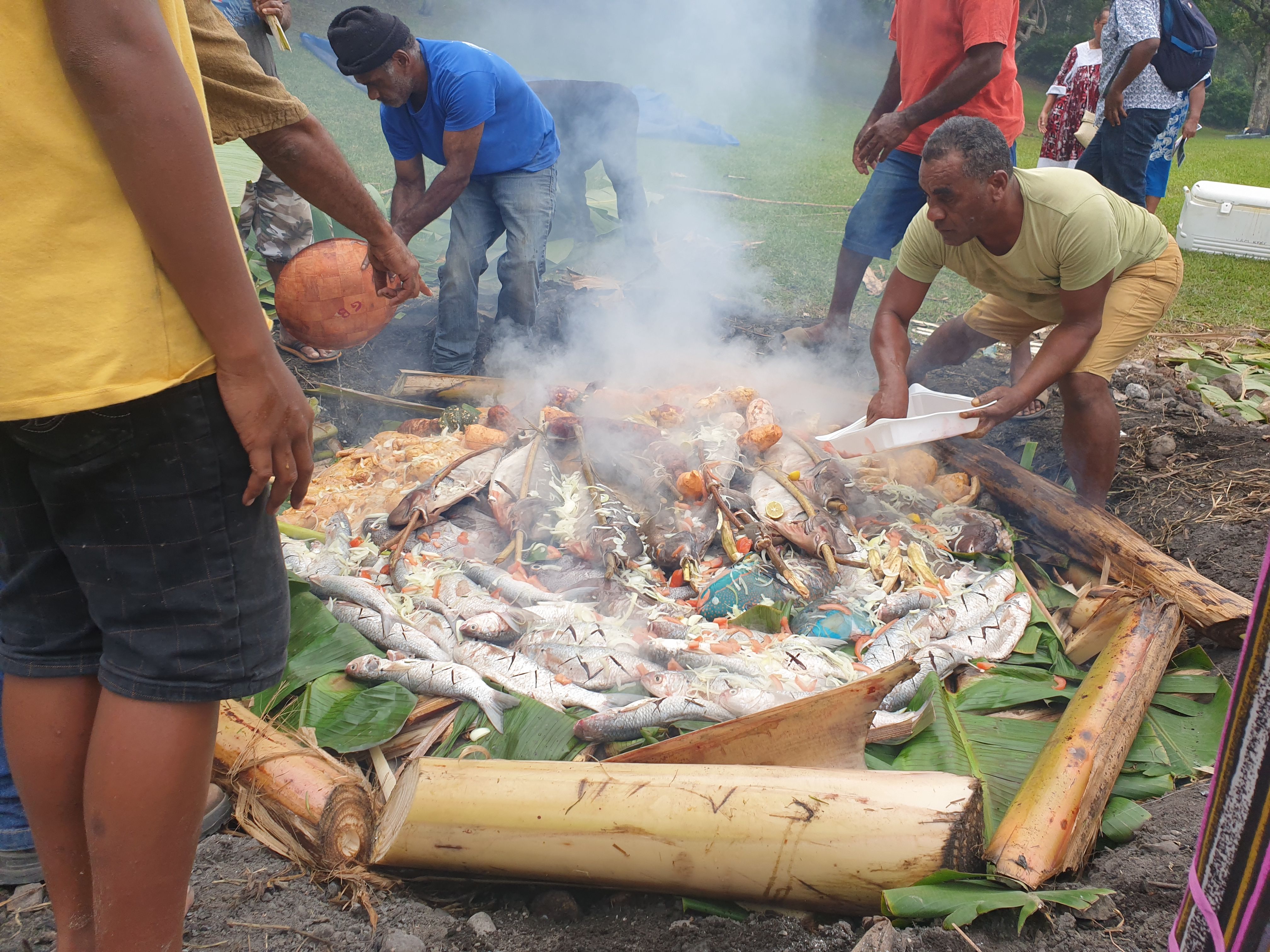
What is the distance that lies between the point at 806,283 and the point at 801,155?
955 centimetres

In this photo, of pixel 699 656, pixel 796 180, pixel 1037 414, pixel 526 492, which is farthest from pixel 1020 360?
pixel 796 180

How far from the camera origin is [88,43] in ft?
3.46

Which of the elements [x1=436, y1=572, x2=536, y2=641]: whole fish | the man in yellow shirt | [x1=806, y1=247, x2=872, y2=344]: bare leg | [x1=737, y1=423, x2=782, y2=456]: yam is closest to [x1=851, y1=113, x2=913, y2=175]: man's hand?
[x1=806, y1=247, x2=872, y2=344]: bare leg

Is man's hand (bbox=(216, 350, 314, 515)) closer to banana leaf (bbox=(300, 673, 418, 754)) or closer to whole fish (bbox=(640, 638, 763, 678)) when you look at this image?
banana leaf (bbox=(300, 673, 418, 754))

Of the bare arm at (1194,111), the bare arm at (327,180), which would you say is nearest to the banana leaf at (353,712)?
the bare arm at (327,180)

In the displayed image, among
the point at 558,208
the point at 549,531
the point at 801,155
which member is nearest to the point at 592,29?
the point at 801,155

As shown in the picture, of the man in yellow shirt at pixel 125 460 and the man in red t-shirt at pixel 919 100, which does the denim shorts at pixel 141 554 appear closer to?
the man in yellow shirt at pixel 125 460

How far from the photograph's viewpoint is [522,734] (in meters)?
2.63

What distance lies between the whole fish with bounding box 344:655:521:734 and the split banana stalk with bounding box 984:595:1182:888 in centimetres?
153

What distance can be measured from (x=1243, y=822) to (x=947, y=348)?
4.24m

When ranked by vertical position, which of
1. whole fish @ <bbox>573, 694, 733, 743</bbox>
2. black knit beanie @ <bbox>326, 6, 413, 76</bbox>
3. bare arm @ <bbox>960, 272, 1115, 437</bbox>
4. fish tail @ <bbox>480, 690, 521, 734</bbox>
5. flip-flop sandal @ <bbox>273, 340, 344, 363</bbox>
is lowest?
flip-flop sandal @ <bbox>273, 340, 344, 363</bbox>

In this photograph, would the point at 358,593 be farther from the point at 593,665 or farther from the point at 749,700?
the point at 749,700

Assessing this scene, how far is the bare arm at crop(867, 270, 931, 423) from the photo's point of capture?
4223mm

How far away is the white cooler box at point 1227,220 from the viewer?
902cm
